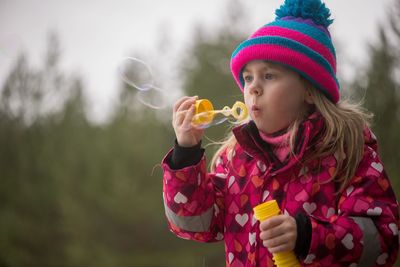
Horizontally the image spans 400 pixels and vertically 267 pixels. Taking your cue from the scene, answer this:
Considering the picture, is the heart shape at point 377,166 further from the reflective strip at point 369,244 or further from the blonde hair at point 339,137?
the reflective strip at point 369,244

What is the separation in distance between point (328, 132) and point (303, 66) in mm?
293

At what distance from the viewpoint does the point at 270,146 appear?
187 centimetres

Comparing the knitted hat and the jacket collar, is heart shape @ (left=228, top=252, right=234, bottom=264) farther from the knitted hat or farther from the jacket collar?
the knitted hat

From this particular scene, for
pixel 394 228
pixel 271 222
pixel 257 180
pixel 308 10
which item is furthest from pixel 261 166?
pixel 308 10

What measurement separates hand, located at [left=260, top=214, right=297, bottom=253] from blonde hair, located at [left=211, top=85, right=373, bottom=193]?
0.29 metres

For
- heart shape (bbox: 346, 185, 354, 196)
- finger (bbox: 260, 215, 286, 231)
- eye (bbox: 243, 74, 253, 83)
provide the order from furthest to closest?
eye (bbox: 243, 74, 253, 83)
heart shape (bbox: 346, 185, 354, 196)
finger (bbox: 260, 215, 286, 231)


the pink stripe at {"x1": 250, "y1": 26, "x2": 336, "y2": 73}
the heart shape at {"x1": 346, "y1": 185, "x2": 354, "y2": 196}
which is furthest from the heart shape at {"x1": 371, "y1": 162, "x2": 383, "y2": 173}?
the pink stripe at {"x1": 250, "y1": 26, "x2": 336, "y2": 73}

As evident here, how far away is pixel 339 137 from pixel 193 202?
0.61m

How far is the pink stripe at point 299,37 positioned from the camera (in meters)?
1.89

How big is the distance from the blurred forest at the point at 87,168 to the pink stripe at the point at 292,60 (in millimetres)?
9104

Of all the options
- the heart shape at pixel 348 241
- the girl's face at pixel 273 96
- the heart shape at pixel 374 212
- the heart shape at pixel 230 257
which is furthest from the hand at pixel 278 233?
the girl's face at pixel 273 96

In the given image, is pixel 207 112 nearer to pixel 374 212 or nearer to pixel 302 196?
pixel 302 196

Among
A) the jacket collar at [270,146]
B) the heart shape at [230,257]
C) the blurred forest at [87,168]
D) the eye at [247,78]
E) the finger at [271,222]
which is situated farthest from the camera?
the blurred forest at [87,168]

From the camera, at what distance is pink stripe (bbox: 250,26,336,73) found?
74.6 inches
